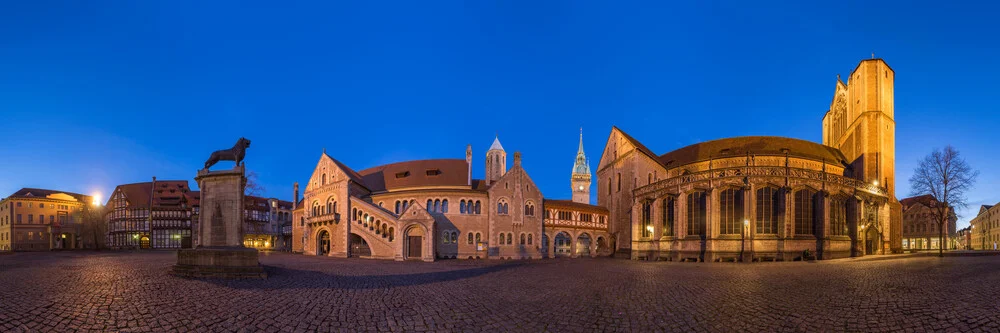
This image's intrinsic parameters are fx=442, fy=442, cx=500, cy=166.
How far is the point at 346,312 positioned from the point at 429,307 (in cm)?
205

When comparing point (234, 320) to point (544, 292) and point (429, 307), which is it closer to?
point (429, 307)

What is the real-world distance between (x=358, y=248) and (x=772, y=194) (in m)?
39.7

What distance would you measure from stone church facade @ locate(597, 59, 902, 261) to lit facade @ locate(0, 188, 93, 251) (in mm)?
Answer: 99008

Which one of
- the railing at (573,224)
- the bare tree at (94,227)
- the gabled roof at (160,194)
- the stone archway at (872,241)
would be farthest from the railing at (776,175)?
the bare tree at (94,227)

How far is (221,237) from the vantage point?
17.9 metres

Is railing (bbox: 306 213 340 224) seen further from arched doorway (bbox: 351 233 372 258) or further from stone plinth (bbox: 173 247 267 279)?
stone plinth (bbox: 173 247 267 279)

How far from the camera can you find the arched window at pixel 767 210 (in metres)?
35.9

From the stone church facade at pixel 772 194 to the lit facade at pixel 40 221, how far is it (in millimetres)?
99008

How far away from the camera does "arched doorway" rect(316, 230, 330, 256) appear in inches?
1961

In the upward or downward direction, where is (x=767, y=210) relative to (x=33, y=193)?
downward

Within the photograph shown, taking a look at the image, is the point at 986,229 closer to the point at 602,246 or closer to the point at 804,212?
the point at 804,212

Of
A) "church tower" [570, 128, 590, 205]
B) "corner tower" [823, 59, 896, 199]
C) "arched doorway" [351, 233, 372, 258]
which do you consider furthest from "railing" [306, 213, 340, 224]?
"church tower" [570, 128, 590, 205]

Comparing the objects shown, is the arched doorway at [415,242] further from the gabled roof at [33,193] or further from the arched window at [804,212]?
the gabled roof at [33,193]

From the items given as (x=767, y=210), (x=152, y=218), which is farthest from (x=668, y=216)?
(x=152, y=218)
